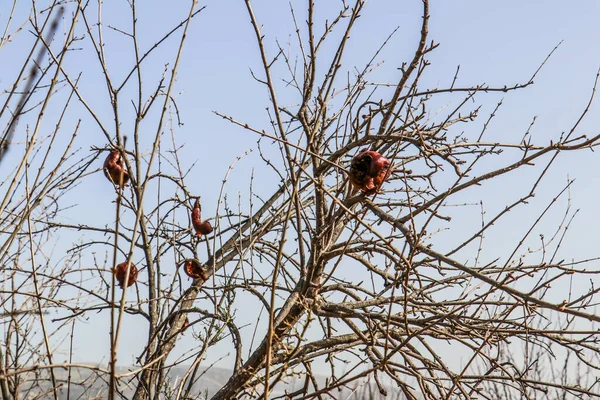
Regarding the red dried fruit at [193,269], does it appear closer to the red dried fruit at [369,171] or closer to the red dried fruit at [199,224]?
the red dried fruit at [199,224]

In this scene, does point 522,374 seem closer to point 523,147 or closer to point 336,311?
point 336,311

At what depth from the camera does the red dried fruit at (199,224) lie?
403 centimetres

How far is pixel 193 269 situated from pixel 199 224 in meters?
0.29

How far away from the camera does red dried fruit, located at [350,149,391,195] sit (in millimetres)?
2428

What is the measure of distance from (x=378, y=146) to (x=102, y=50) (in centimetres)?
146

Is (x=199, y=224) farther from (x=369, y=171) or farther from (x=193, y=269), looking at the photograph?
(x=369, y=171)

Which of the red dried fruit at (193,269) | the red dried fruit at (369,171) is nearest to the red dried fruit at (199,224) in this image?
the red dried fruit at (193,269)

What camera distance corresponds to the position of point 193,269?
13.3ft

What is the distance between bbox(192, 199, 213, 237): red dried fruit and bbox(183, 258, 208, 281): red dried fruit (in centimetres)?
→ 19

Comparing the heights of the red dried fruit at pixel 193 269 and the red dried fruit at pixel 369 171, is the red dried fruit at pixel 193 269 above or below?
above

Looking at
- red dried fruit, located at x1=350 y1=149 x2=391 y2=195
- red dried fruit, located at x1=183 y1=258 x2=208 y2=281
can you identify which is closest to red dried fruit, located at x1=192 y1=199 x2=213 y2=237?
red dried fruit, located at x1=183 y1=258 x2=208 y2=281

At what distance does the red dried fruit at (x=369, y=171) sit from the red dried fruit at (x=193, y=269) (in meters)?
1.80

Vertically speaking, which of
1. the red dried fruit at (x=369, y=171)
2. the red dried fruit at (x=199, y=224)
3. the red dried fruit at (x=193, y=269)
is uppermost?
the red dried fruit at (x=199, y=224)

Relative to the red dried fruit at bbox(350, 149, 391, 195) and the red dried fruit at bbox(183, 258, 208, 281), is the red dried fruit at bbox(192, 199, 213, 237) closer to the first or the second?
the red dried fruit at bbox(183, 258, 208, 281)
